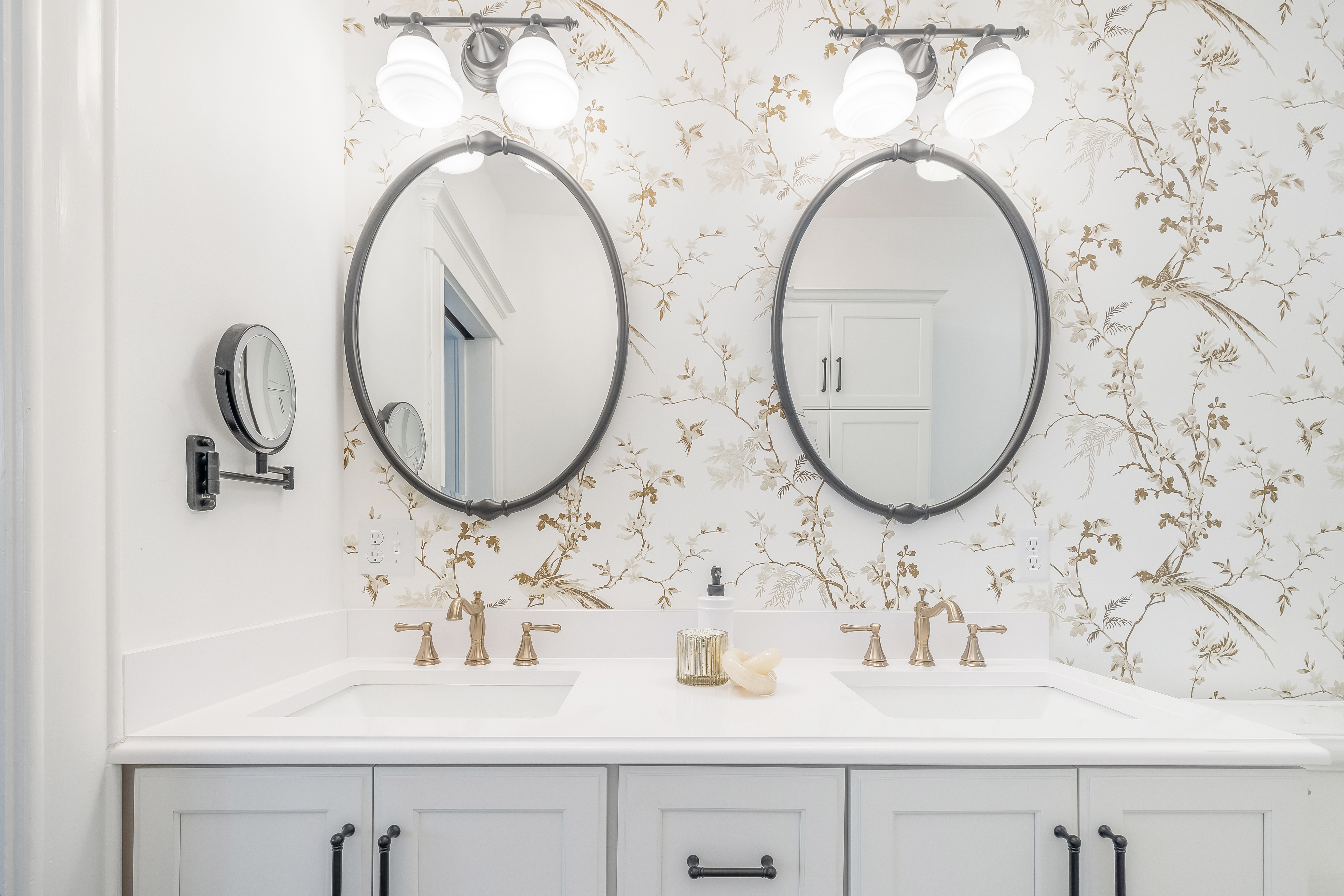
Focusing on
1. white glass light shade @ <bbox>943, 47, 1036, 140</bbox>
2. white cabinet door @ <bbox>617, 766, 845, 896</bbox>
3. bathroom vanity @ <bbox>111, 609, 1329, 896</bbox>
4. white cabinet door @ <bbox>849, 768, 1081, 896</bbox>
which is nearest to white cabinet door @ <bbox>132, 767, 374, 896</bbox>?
bathroom vanity @ <bbox>111, 609, 1329, 896</bbox>

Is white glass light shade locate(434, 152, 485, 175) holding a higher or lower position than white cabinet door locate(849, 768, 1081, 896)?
higher

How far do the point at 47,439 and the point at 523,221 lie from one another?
0.92 metres

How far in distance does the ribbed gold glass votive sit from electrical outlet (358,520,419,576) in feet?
2.06

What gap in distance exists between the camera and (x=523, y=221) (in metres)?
1.48

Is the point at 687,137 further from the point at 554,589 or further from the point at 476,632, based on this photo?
the point at 476,632

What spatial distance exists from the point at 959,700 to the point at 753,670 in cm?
48

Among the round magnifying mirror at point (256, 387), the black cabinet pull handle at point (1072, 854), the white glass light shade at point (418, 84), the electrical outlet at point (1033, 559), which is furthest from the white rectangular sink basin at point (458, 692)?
the white glass light shade at point (418, 84)

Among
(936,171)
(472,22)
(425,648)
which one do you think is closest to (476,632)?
(425,648)

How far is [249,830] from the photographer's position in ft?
3.07

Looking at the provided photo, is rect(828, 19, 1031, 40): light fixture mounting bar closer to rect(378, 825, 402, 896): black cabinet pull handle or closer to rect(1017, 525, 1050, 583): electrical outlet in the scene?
rect(1017, 525, 1050, 583): electrical outlet

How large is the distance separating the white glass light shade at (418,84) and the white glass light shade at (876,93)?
82cm

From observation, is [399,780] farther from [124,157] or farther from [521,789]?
[124,157]

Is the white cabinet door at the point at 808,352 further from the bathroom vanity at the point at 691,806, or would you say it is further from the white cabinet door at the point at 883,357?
the bathroom vanity at the point at 691,806

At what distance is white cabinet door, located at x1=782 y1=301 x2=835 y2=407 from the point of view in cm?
148
